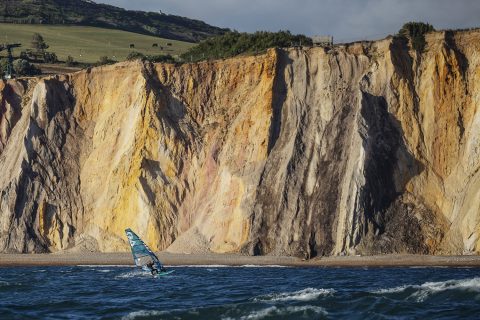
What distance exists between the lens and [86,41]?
474 feet

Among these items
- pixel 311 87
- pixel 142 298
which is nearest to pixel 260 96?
pixel 311 87

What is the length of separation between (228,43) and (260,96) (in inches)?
587

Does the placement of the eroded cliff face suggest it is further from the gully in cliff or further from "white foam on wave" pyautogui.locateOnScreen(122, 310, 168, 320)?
"white foam on wave" pyautogui.locateOnScreen(122, 310, 168, 320)

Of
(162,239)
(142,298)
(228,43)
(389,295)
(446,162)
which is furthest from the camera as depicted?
(228,43)

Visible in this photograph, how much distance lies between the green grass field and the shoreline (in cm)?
5207

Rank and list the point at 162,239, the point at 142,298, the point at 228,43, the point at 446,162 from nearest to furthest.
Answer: the point at 142,298
the point at 446,162
the point at 162,239
the point at 228,43

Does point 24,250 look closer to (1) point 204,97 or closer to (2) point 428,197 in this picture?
(1) point 204,97

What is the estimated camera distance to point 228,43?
89500mm

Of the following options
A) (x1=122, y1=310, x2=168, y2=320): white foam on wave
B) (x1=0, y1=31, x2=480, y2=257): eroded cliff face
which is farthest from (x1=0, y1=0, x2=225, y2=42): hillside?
(x1=122, y1=310, x2=168, y2=320): white foam on wave

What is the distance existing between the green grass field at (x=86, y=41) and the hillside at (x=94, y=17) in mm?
6948

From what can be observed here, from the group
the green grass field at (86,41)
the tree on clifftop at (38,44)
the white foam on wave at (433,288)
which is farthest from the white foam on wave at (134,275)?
the tree on clifftop at (38,44)

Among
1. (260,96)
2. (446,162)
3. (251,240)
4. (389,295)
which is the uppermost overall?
(260,96)

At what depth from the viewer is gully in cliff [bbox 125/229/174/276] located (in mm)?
60062

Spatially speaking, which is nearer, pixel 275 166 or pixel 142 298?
pixel 142 298
